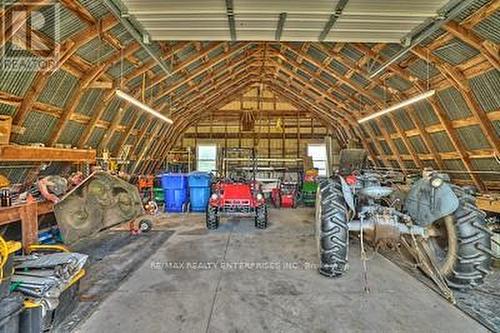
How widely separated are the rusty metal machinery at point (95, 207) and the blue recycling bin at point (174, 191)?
3105 millimetres

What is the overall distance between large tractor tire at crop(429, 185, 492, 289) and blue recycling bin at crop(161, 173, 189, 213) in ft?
22.8

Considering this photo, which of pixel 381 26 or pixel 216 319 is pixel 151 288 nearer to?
pixel 216 319

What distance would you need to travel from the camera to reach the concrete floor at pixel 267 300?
259 centimetres

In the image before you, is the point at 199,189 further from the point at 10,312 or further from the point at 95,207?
the point at 10,312

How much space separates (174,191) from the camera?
870 cm

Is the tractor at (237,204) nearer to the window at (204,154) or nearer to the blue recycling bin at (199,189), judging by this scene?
the blue recycling bin at (199,189)

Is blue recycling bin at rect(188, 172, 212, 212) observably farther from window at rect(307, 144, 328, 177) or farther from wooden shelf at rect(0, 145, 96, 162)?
window at rect(307, 144, 328, 177)

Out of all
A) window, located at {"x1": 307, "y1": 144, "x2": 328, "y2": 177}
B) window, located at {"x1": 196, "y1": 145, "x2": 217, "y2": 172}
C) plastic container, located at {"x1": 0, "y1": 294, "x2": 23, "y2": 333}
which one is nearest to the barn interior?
plastic container, located at {"x1": 0, "y1": 294, "x2": 23, "y2": 333}

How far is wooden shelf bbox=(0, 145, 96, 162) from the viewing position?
4.38m

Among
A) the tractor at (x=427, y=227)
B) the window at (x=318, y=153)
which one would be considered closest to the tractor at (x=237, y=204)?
the tractor at (x=427, y=227)

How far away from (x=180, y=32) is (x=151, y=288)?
3156 mm

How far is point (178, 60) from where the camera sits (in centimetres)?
738

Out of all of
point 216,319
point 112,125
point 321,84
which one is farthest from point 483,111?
point 112,125

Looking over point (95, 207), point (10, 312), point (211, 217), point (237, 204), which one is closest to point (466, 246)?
point (10, 312)
